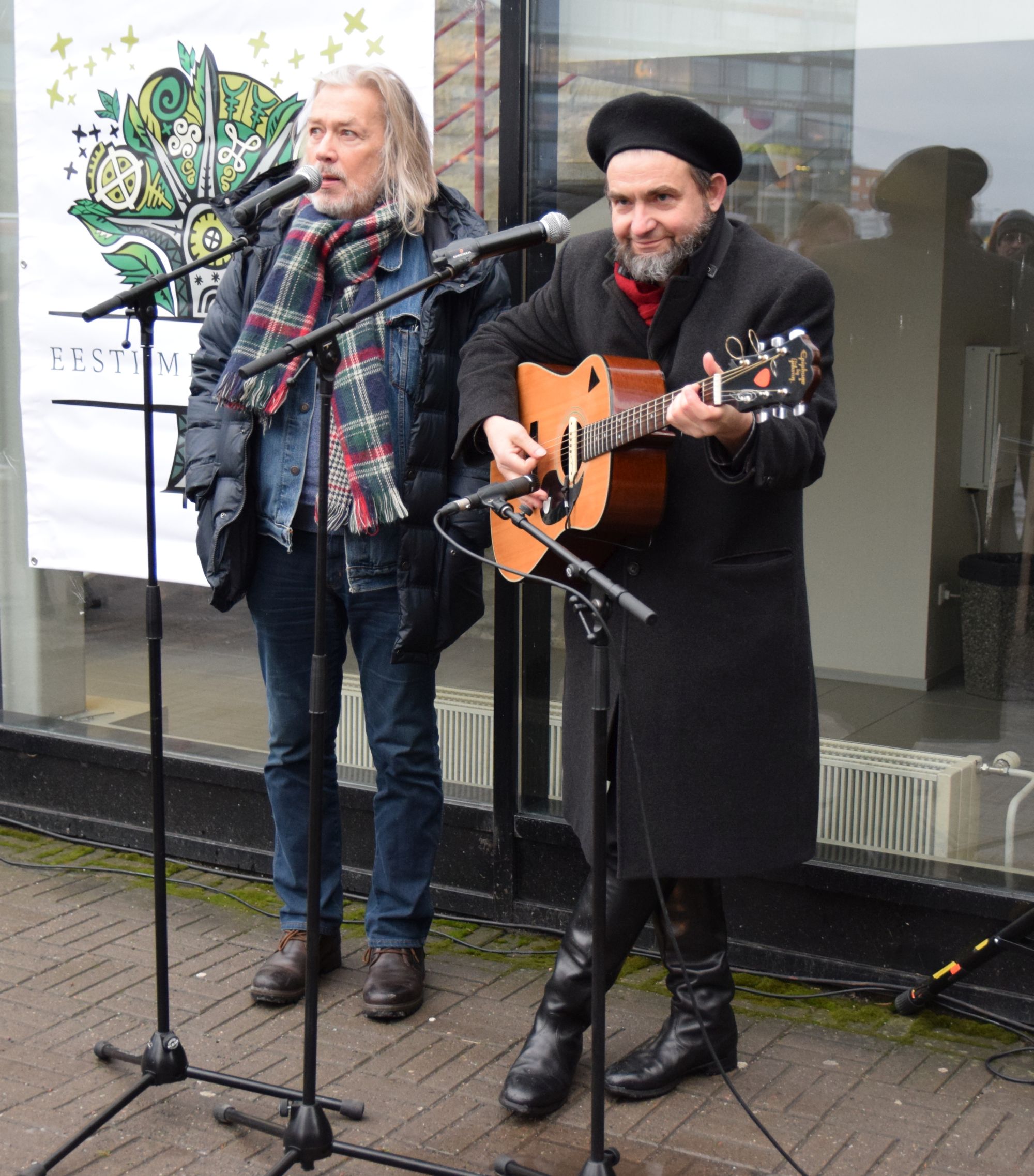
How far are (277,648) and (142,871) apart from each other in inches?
53.0

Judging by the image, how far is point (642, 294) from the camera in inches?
120

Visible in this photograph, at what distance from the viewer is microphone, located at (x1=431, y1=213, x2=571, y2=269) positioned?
2.68 metres

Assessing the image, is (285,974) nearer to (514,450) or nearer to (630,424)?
(514,450)

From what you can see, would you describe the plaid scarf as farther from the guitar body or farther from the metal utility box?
the metal utility box

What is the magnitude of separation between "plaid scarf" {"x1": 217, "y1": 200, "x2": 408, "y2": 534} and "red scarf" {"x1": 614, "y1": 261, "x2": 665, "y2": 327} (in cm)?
71

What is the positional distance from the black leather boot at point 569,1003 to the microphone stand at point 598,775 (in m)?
0.51

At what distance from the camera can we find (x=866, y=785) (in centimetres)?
395

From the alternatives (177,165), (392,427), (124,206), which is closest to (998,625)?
(392,427)

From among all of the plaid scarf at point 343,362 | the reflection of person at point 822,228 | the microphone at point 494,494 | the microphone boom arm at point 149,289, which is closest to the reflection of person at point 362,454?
the plaid scarf at point 343,362

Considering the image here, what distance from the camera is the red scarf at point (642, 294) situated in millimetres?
3027

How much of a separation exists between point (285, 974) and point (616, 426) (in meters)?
1.77

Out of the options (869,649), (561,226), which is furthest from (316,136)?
(869,649)

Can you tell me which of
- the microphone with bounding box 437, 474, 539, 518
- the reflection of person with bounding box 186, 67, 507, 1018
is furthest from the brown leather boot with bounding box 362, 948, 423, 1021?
the microphone with bounding box 437, 474, 539, 518

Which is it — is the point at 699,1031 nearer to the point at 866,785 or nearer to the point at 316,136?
the point at 866,785
